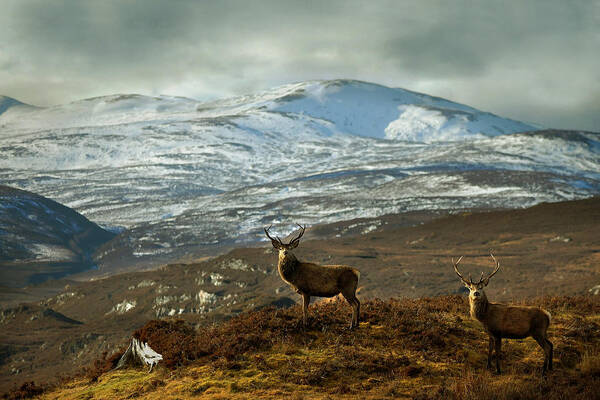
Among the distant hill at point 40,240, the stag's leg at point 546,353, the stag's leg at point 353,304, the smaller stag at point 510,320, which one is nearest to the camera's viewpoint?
the stag's leg at point 546,353

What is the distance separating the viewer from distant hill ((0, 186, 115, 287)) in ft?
408

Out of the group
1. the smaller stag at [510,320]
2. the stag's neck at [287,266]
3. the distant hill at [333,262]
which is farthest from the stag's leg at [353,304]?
the distant hill at [333,262]

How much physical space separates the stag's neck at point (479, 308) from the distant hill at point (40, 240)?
118m

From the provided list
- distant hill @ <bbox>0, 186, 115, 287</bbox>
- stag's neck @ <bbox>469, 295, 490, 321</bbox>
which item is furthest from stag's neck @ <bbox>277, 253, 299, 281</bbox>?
distant hill @ <bbox>0, 186, 115, 287</bbox>

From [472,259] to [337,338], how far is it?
60.3m

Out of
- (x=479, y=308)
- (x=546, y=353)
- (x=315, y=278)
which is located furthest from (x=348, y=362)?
(x=546, y=353)

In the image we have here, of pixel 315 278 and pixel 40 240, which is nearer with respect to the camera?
pixel 315 278

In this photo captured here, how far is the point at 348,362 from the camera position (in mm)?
12078

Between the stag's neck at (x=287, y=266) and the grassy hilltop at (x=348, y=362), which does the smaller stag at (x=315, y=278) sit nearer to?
the stag's neck at (x=287, y=266)

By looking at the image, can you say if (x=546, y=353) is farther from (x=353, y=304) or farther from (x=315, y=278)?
(x=315, y=278)

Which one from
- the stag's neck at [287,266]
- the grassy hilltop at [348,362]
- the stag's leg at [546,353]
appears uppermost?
the stag's neck at [287,266]

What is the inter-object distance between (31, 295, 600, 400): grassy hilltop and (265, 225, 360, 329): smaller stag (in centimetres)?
92

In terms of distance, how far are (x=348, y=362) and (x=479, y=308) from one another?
10.3 ft

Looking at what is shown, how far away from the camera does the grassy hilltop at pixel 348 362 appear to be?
429 inches
